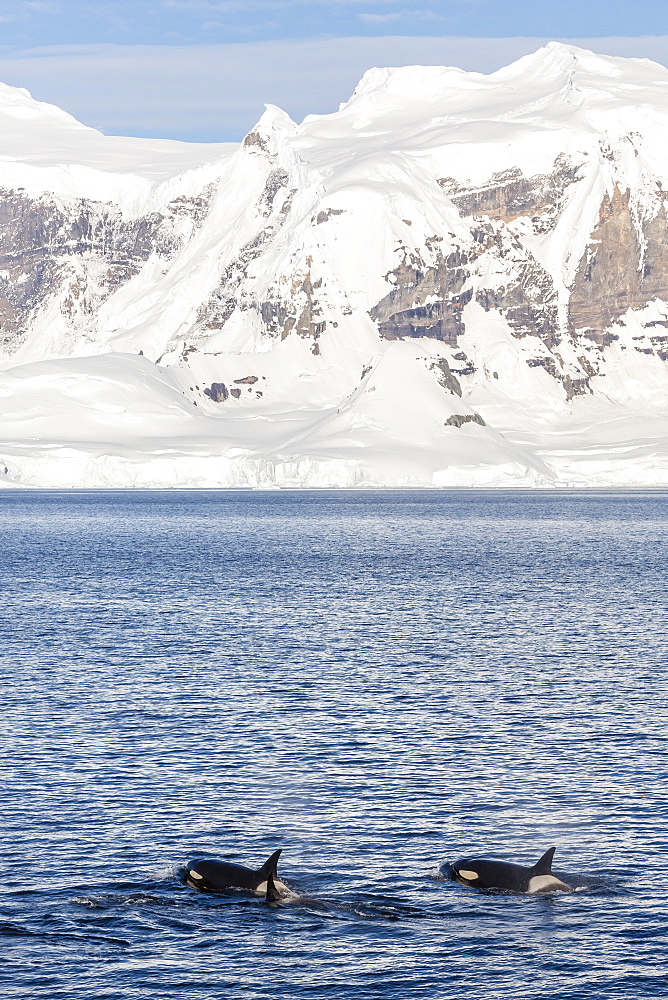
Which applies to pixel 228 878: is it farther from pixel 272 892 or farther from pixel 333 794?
pixel 333 794

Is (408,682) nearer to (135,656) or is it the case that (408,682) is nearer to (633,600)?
(135,656)

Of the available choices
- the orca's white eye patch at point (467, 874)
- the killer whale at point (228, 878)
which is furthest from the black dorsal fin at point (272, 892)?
the orca's white eye patch at point (467, 874)

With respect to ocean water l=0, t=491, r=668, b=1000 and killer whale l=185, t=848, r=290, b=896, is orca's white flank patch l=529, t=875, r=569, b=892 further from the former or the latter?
killer whale l=185, t=848, r=290, b=896

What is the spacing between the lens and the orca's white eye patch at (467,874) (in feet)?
96.0

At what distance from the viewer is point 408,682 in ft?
179

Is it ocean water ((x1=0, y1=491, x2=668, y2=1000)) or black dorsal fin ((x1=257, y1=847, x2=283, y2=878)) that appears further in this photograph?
black dorsal fin ((x1=257, y1=847, x2=283, y2=878))

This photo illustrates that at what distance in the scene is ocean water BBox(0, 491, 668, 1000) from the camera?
25.8 metres

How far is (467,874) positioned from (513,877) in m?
0.96

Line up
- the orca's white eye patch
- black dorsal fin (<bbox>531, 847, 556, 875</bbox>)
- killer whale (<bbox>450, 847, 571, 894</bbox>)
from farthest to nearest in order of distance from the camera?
the orca's white eye patch, killer whale (<bbox>450, 847, 571, 894</bbox>), black dorsal fin (<bbox>531, 847, 556, 875</bbox>)

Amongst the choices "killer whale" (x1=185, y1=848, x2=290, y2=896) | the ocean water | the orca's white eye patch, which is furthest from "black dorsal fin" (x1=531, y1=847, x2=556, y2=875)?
"killer whale" (x1=185, y1=848, x2=290, y2=896)

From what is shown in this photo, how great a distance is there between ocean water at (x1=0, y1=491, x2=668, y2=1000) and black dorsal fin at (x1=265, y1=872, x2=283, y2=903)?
0.18 m

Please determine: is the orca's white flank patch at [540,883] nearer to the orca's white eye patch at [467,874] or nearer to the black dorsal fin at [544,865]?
the black dorsal fin at [544,865]

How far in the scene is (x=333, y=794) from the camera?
36.9 metres

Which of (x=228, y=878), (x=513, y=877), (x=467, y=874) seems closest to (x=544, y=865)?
(x=513, y=877)
